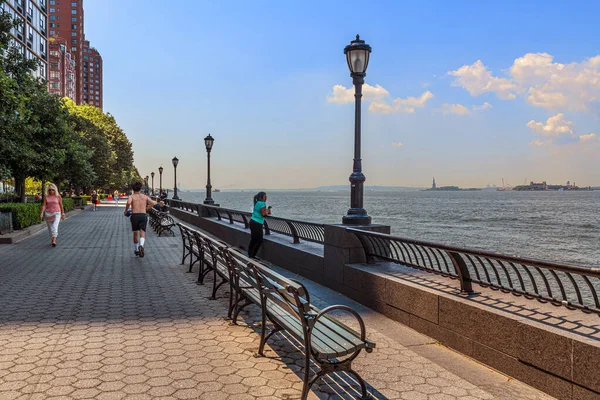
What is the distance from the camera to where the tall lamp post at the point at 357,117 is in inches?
322

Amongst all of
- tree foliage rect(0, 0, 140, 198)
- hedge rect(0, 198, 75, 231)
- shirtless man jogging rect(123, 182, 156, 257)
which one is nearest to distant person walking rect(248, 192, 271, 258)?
shirtless man jogging rect(123, 182, 156, 257)

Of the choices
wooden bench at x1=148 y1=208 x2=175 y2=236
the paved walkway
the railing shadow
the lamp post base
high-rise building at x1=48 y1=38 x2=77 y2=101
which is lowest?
the paved walkway

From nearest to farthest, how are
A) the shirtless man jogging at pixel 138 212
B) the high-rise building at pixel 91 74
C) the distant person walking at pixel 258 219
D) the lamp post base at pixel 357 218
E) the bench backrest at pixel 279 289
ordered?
the bench backrest at pixel 279 289, the lamp post base at pixel 357 218, the distant person walking at pixel 258 219, the shirtless man jogging at pixel 138 212, the high-rise building at pixel 91 74

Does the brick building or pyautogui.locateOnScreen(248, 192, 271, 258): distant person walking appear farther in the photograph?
Answer: the brick building

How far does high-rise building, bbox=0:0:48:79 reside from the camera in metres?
50.1

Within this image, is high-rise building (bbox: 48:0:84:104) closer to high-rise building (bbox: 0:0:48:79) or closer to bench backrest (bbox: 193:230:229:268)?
high-rise building (bbox: 0:0:48:79)

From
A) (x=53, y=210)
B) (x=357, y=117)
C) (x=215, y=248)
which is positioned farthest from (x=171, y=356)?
(x=53, y=210)

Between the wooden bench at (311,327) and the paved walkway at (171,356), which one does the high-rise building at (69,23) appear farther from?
the wooden bench at (311,327)

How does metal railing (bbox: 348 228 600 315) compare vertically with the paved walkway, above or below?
above

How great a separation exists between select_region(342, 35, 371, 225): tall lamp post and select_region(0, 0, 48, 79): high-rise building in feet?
157

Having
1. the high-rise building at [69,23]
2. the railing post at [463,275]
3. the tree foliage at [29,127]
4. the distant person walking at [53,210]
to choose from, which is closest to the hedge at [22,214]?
the tree foliage at [29,127]

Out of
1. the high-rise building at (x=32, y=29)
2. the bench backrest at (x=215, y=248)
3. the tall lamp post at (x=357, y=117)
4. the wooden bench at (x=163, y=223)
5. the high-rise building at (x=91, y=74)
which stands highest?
the high-rise building at (x=91, y=74)

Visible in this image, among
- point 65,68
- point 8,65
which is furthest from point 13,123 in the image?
point 65,68

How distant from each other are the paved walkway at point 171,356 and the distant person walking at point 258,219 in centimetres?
274
